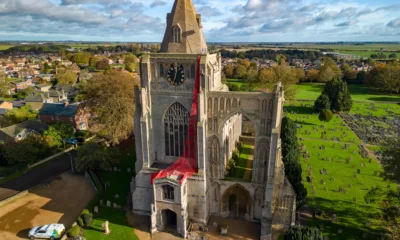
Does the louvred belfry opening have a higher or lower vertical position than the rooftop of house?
higher

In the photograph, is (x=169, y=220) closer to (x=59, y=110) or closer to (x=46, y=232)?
(x=46, y=232)

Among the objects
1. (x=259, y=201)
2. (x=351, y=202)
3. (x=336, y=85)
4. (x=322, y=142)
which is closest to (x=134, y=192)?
(x=259, y=201)

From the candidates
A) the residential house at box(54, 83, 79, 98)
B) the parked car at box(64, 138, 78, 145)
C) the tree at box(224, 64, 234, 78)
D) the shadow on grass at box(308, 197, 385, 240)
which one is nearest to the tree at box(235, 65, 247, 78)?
the tree at box(224, 64, 234, 78)

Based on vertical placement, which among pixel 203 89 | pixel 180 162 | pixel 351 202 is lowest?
pixel 351 202

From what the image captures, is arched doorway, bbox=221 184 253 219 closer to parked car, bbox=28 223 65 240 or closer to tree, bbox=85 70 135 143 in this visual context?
parked car, bbox=28 223 65 240

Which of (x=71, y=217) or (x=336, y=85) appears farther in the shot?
(x=336, y=85)

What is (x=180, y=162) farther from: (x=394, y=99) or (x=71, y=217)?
(x=394, y=99)

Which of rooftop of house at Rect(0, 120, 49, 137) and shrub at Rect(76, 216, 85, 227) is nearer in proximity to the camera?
shrub at Rect(76, 216, 85, 227)
